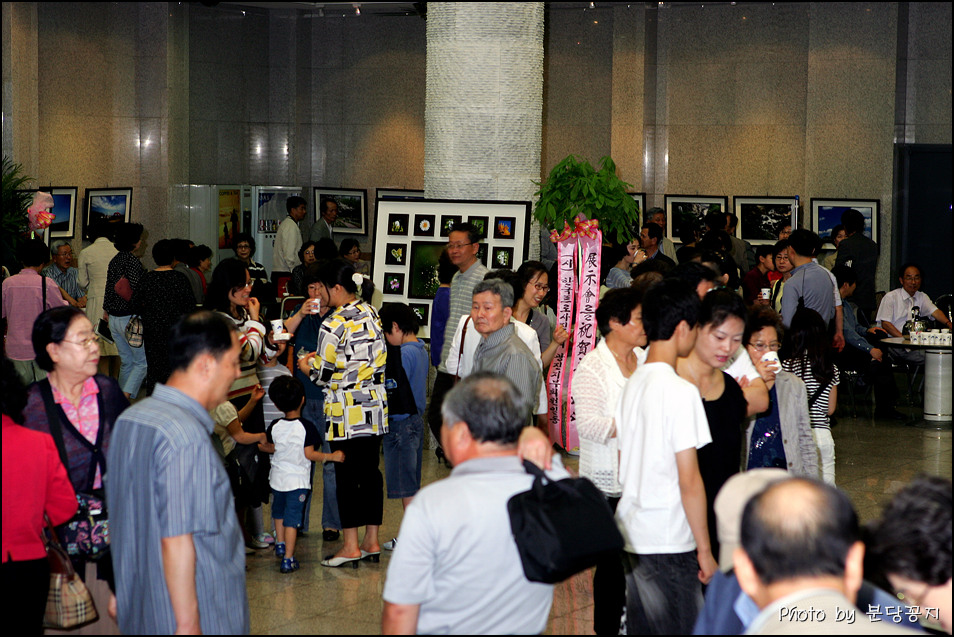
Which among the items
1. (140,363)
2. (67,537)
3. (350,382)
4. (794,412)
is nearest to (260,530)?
(350,382)

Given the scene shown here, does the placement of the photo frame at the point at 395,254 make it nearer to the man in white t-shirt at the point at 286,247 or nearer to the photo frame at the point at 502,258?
the photo frame at the point at 502,258

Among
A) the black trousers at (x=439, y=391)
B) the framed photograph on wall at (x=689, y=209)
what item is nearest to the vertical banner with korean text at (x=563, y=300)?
the black trousers at (x=439, y=391)

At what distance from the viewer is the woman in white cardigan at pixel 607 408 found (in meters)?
4.39

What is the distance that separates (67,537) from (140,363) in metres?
6.29

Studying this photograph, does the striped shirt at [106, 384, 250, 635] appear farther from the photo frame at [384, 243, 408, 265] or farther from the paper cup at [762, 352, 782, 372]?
the photo frame at [384, 243, 408, 265]

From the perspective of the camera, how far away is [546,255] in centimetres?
1014

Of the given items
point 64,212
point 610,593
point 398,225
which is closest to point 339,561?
point 610,593

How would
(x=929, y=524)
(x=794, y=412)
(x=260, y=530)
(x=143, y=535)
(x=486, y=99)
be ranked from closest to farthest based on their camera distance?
(x=929, y=524) < (x=143, y=535) < (x=794, y=412) < (x=260, y=530) < (x=486, y=99)

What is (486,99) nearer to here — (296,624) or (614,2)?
(296,624)

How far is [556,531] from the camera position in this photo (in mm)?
2641

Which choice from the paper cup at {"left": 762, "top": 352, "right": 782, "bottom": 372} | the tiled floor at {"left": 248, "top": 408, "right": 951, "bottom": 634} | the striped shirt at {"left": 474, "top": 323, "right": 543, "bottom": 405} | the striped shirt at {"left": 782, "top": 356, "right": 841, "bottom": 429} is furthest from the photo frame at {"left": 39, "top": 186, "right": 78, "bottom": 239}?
the paper cup at {"left": 762, "top": 352, "right": 782, "bottom": 372}

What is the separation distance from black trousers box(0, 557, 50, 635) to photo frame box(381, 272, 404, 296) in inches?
226

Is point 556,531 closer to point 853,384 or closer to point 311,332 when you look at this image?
point 311,332

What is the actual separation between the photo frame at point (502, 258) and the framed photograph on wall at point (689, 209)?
24.9 feet
